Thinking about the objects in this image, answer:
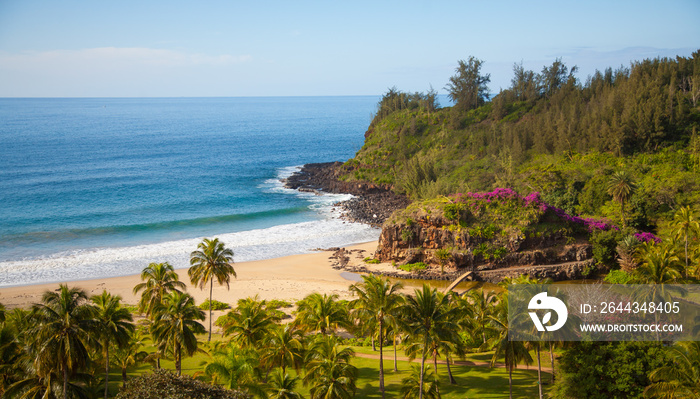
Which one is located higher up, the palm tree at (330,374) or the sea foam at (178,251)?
the palm tree at (330,374)

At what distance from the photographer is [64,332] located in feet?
78.3

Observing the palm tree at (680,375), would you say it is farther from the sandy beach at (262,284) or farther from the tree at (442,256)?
the tree at (442,256)

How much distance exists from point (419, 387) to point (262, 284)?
31.0 meters

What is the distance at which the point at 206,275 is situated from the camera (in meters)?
39.8

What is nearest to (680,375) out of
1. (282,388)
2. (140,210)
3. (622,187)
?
(282,388)

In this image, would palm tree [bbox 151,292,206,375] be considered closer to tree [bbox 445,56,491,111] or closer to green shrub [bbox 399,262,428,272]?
green shrub [bbox 399,262,428,272]

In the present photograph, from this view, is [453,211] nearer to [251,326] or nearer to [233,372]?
[251,326]

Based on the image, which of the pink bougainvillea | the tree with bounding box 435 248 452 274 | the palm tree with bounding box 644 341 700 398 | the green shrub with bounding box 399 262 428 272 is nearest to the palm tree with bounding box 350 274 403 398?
the palm tree with bounding box 644 341 700 398

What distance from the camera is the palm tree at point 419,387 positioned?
27.6 m

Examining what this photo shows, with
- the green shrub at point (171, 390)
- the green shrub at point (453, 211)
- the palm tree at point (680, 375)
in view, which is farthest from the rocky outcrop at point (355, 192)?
the green shrub at point (171, 390)

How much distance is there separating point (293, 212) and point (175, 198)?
25.1 metres

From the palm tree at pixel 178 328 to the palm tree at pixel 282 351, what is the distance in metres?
4.18

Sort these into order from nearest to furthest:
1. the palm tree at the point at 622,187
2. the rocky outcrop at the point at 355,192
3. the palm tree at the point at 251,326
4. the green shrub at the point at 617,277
→ the palm tree at the point at 251,326 < the green shrub at the point at 617,277 < the palm tree at the point at 622,187 < the rocky outcrop at the point at 355,192

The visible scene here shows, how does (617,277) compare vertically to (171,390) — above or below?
below
